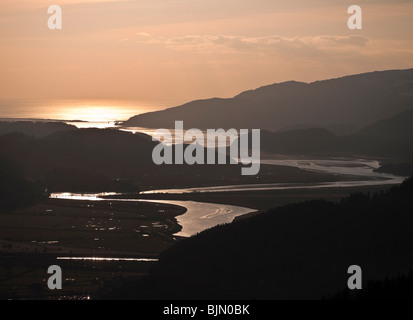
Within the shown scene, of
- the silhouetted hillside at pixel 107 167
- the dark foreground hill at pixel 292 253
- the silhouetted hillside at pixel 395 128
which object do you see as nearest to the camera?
the dark foreground hill at pixel 292 253

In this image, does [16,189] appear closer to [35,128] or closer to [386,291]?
[386,291]

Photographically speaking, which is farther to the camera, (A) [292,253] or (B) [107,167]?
(B) [107,167]

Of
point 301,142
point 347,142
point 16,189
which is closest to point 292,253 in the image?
point 16,189

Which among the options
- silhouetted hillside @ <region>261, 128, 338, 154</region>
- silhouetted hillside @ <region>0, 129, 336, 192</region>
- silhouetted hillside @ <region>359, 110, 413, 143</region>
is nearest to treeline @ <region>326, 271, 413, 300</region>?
silhouetted hillside @ <region>0, 129, 336, 192</region>

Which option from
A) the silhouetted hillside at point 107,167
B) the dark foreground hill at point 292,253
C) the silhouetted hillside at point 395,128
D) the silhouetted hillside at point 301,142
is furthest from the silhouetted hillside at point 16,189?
the silhouetted hillside at point 395,128

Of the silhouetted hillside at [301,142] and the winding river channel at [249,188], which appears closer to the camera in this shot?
the winding river channel at [249,188]

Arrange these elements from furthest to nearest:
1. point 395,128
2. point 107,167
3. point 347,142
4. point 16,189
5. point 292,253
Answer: point 395,128 → point 347,142 → point 107,167 → point 16,189 → point 292,253

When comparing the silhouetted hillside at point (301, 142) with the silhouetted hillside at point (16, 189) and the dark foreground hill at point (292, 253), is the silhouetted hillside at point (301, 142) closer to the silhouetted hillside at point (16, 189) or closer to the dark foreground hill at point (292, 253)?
the silhouetted hillside at point (16, 189)

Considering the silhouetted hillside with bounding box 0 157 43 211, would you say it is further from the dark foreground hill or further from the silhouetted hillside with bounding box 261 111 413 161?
the silhouetted hillside with bounding box 261 111 413 161
